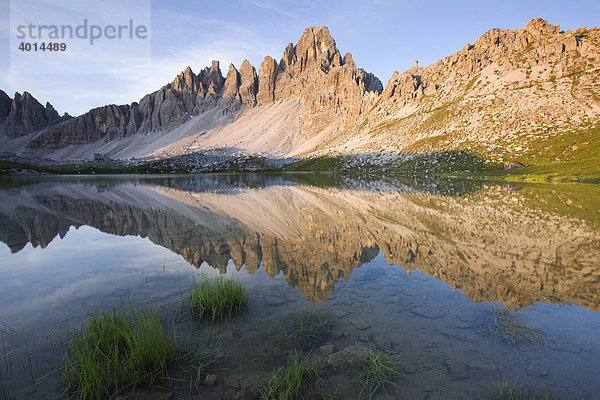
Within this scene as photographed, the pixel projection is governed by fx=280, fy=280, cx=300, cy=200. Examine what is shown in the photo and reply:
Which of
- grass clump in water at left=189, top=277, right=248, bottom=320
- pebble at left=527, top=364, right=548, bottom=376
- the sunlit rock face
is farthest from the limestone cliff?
grass clump in water at left=189, top=277, right=248, bottom=320

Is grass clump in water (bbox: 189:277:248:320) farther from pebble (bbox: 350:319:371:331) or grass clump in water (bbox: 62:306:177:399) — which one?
pebble (bbox: 350:319:371:331)

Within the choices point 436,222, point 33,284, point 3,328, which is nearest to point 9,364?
point 3,328

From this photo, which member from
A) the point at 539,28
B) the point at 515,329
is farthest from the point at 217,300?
the point at 539,28

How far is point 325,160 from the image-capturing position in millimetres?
139250

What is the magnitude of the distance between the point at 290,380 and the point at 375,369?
2.06 metres

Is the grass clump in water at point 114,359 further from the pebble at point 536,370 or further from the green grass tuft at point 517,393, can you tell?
the pebble at point 536,370

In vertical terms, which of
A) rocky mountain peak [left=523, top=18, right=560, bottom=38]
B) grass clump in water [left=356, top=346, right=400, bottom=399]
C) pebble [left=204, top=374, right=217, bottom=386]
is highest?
rocky mountain peak [left=523, top=18, right=560, bottom=38]

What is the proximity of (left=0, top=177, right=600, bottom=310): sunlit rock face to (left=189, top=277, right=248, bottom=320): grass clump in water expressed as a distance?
2.71m

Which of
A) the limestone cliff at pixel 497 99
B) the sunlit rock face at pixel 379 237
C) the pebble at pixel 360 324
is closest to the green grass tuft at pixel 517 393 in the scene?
the pebble at pixel 360 324

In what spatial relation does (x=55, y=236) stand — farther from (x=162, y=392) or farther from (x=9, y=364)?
(x=162, y=392)

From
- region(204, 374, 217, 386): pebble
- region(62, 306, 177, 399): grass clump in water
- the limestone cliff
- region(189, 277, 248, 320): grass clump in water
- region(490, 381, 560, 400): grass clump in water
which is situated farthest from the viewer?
the limestone cliff

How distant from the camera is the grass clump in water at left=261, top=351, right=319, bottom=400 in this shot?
5.82 m

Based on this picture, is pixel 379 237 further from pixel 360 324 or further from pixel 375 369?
pixel 375 369

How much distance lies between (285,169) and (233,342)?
143 m
